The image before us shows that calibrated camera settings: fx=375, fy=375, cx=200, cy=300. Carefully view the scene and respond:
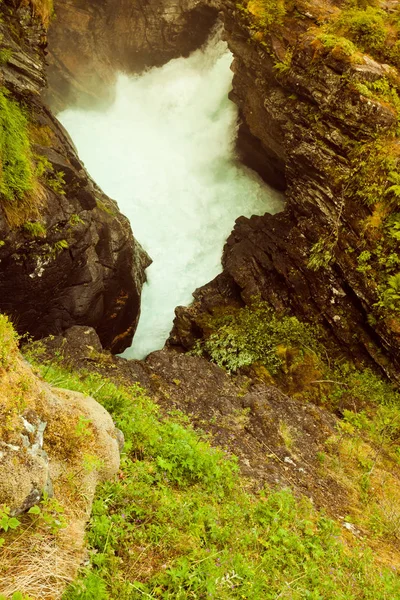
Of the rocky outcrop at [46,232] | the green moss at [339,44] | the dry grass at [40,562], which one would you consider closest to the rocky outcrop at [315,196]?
the green moss at [339,44]

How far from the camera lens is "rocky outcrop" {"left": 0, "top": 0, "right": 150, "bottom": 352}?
771 centimetres

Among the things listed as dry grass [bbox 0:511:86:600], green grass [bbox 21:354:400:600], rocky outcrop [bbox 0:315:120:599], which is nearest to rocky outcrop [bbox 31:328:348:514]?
green grass [bbox 21:354:400:600]

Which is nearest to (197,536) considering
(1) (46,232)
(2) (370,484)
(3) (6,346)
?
(3) (6,346)

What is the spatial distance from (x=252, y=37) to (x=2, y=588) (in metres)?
13.7

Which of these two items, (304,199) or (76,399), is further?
(304,199)

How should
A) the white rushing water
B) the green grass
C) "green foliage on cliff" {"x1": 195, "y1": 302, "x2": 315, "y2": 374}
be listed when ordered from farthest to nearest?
the white rushing water, "green foliage on cliff" {"x1": 195, "y1": 302, "x2": 315, "y2": 374}, the green grass

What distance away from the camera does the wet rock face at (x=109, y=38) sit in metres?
17.2

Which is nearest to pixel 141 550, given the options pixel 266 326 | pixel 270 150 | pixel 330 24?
pixel 266 326

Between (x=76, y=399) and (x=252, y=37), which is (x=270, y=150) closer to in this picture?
(x=252, y=37)

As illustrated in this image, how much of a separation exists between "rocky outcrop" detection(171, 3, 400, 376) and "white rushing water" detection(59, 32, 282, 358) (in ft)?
4.23

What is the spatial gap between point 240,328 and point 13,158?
7414 mm

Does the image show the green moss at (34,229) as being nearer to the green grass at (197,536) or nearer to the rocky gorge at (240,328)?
the rocky gorge at (240,328)

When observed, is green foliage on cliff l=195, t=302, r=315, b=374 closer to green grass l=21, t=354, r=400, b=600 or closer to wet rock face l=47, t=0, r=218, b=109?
green grass l=21, t=354, r=400, b=600

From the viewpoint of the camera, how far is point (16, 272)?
7746 mm
